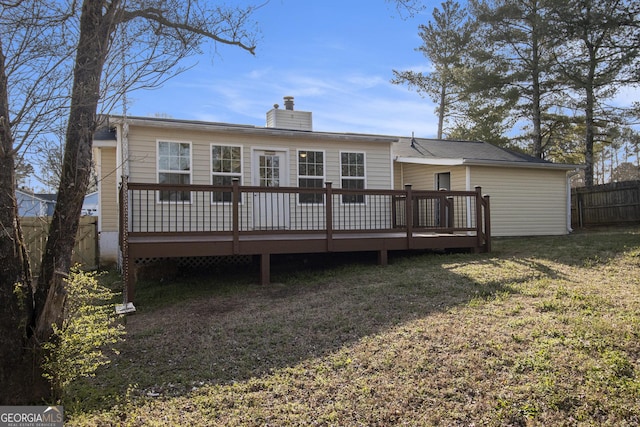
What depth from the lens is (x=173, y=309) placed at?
6.19 meters

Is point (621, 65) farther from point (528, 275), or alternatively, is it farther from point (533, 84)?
point (528, 275)

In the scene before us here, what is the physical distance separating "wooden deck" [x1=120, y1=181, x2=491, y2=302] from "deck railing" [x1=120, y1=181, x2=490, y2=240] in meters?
0.02

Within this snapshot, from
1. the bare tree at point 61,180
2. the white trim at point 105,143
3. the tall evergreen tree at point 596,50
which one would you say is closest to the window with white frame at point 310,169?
the white trim at point 105,143

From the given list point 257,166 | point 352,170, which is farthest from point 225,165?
point 352,170

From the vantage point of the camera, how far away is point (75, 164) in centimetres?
338

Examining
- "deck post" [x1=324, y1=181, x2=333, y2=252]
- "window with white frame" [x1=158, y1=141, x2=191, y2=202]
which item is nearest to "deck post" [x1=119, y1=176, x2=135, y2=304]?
"window with white frame" [x1=158, y1=141, x2=191, y2=202]

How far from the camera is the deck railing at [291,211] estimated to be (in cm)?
809

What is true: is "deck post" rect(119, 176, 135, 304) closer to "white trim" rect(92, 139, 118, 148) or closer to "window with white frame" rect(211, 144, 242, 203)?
"window with white frame" rect(211, 144, 242, 203)

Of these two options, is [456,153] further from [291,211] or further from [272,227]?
[272,227]

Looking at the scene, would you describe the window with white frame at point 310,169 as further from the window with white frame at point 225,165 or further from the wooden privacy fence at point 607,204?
the wooden privacy fence at point 607,204

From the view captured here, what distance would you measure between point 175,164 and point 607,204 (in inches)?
611

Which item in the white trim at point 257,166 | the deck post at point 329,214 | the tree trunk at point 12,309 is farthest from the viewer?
the white trim at point 257,166

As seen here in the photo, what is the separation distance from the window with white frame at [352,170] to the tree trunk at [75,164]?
303 inches

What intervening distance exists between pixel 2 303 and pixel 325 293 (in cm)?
394
